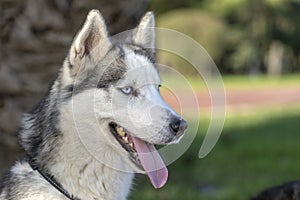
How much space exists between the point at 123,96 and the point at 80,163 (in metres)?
0.47

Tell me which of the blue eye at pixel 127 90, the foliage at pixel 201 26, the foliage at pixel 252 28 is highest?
the blue eye at pixel 127 90

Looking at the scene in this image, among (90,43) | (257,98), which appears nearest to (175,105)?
(90,43)

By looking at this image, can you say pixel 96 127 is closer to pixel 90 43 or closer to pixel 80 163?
pixel 80 163

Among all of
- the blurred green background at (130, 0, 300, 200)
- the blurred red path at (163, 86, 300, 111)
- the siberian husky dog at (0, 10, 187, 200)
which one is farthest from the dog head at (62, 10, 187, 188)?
the blurred red path at (163, 86, 300, 111)

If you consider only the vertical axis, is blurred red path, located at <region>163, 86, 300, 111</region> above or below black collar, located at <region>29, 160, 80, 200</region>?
below

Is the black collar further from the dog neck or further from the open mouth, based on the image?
the open mouth

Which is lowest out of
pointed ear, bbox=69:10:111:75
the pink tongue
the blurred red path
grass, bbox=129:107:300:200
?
the blurred red path

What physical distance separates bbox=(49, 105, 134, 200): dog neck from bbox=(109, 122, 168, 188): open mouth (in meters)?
0.11

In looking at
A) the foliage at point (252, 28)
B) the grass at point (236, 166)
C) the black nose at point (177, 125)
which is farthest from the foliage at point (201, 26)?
the black nose at point (177, 125)

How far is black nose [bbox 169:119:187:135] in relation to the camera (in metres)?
4.21

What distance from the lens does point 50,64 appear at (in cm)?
832

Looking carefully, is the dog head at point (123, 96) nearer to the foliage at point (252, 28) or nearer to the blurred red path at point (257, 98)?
the blurred red path at point (257, 98)

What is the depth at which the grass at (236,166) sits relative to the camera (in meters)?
8.96

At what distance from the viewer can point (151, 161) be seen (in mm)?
4332
